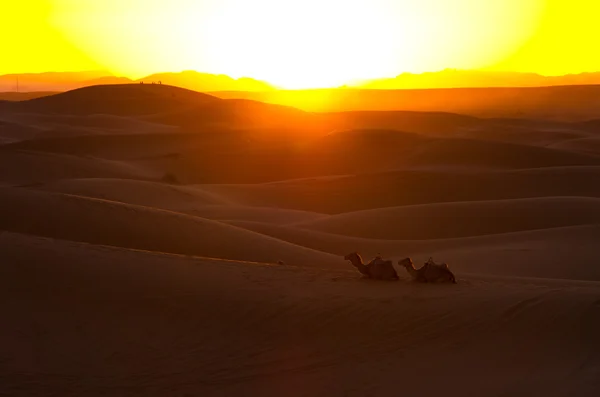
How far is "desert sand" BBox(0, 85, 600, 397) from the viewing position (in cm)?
648

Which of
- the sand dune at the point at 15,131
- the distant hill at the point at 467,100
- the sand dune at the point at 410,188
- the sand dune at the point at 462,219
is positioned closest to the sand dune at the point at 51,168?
the sand dune at the point at 410,188

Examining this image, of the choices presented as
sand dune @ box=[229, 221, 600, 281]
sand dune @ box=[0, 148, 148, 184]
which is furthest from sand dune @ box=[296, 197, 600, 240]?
sand dune @ box=[0, 148, 148, 184]

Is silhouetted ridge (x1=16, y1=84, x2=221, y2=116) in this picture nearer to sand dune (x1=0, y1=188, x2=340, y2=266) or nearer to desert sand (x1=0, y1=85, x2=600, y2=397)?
desert sand (x1=0, y1=85, x2=600, y2=397)

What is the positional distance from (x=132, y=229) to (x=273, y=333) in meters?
6.61

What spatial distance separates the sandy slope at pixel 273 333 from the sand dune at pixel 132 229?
11.4 ft

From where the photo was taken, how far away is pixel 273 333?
753cm

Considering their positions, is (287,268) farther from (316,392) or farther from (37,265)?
(316,392)

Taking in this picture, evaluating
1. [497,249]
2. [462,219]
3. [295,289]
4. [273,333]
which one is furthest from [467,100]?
[273,333]

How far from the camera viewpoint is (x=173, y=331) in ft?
24.8

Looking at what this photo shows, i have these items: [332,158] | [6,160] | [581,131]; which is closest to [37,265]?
[6,160]

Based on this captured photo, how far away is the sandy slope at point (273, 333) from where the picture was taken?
248 inches

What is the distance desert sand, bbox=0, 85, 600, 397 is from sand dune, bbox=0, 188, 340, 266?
49 millimetres

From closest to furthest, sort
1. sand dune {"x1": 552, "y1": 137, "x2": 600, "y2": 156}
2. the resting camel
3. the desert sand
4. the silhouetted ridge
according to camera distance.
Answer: the desert sand → the resting camel → sand dune {"x1": 552, "y1": 137, "x2": 600, "y2": 156} → the silhouetted ridge

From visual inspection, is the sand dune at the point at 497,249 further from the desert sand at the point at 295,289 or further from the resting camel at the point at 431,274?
the resting camel at the point at 431,274
